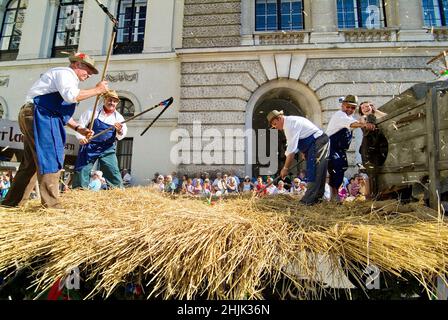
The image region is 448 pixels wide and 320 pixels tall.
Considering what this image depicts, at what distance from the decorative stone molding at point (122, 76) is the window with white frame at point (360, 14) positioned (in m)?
7.51

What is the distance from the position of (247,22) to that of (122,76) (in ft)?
16.2

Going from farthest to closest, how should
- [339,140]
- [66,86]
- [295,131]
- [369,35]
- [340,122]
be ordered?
1. [369,35]
2. [339,140]
3. [340,122]
4. [295,131]
5. [66,86]

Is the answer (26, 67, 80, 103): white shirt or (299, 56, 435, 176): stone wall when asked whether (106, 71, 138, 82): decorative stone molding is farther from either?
(26, 67, 80, 103): white shirt

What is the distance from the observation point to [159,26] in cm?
1032

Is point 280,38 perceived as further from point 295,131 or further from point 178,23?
point 295,131

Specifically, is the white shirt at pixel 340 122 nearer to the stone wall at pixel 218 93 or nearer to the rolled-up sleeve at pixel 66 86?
the rolled-up sleeve at pixel 66 86

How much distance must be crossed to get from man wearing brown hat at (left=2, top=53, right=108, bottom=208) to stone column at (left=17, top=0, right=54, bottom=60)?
10709 millimetres

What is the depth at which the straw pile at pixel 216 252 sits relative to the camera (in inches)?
54.1

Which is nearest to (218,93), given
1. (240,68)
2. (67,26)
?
(240,68)

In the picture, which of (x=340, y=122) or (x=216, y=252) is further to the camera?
(x=340, y=122)

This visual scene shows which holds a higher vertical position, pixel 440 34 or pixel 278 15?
pixel 278 15

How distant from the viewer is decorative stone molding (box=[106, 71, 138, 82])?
33.5 feet

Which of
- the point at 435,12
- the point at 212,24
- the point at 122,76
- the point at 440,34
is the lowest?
the point at 122,76
